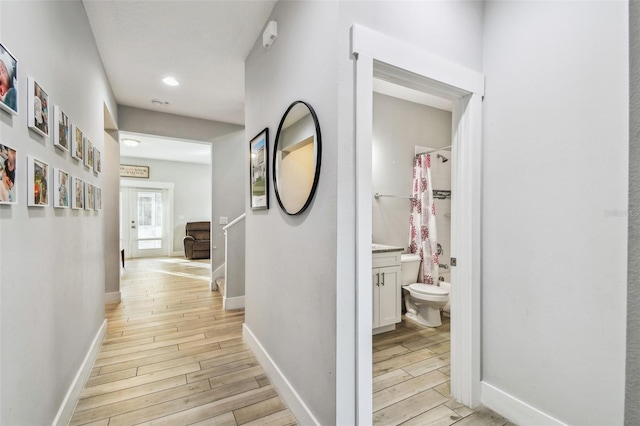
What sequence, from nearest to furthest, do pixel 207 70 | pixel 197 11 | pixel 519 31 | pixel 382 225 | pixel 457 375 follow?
1. pixel 519 31
2. pixel 457 375
3. pixel 197 11
4. pixel 207 70
5. pixel 382 225

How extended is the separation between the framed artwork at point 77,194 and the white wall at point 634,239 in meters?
2.37

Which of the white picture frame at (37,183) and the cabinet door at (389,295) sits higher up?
the white picture frame at (37,183)

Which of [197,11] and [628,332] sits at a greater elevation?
[197,11]

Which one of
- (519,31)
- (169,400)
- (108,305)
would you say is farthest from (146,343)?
(519,31)

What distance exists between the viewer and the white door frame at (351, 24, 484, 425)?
1.32 metres

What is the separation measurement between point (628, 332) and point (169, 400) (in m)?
2.22

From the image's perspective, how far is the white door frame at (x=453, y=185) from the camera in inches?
52.0

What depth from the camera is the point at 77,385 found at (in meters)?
1.78

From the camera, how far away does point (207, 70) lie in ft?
9.29

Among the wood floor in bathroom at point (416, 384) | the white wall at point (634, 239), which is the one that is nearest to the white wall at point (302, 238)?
the wood floor in bathroom at point (416, 384)

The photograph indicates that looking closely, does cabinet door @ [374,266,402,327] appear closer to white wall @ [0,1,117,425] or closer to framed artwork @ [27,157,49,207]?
white wall @ [0,1,117,425]

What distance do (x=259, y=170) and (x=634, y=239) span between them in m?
2.11

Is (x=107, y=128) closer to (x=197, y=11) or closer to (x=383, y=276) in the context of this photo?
(x=197, y=11)

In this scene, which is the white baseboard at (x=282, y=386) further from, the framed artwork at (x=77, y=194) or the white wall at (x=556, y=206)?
the framed artwork at (x=77, y=194)
